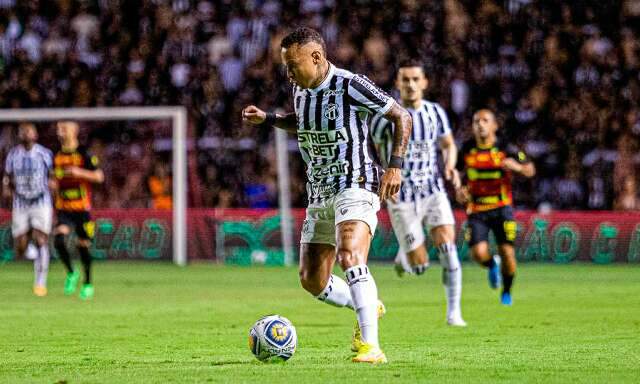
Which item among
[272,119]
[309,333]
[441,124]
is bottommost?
[309,333]

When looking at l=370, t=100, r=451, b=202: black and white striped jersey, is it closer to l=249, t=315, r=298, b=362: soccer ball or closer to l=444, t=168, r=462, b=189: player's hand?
l=444, t=168, r=462, b=189: player's hand

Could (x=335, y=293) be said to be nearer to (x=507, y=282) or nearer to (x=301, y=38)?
(x=301, y=38)

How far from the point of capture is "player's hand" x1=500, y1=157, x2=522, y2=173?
46.0 ft


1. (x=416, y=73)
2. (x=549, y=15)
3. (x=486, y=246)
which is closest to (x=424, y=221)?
(x=416, y=73)

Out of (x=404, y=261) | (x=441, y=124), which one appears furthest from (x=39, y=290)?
(x=441, y=124)

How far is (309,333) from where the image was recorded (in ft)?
34.5

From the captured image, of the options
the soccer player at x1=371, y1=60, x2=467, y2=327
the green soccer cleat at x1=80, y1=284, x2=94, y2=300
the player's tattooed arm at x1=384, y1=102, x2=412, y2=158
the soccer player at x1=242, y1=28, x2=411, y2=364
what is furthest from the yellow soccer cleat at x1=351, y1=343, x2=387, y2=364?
the green soccer cleat at x1=80, y1=284, x2=94, y2=300

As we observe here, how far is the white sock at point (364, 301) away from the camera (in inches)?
301

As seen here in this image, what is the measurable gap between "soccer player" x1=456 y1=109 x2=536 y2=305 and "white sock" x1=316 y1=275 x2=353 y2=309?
5014 mm

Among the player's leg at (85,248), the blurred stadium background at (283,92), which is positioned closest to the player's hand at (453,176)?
the player's leg at (85,248)

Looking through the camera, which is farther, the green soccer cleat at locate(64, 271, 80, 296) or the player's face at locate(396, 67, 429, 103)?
the green soccer cleat at locate(64, 271, 80, 296)

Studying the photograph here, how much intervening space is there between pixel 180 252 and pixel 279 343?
626 inches

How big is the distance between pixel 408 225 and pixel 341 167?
398cm

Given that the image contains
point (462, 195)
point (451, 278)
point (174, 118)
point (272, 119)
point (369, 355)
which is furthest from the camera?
point (174, 118)
